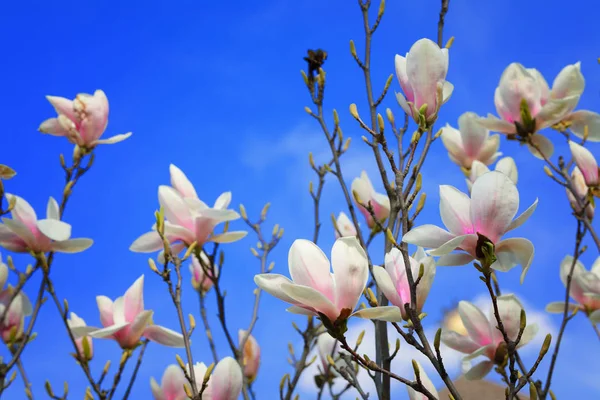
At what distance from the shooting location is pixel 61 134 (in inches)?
89.3

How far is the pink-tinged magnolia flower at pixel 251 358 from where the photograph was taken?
2.10 metres

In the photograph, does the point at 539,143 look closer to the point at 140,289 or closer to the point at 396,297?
the point at 396,297

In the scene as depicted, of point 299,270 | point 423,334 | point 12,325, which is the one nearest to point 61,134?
point 12,325

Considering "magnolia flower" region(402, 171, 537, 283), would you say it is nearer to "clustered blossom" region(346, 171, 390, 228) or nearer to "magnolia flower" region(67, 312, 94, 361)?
"clustered blossom" region(346, 171, 390, 228)

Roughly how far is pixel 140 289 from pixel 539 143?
1.41 meters

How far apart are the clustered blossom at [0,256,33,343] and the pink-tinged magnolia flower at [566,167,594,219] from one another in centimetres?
194

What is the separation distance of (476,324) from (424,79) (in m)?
0.67

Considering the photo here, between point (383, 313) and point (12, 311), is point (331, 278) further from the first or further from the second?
point (12, 311)

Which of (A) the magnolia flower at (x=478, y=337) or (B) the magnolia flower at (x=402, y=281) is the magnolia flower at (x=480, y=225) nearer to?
(B) the magnolia flower at (x=402, y=281)

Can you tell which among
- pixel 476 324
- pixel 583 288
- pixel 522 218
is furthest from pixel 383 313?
pixel 583 288

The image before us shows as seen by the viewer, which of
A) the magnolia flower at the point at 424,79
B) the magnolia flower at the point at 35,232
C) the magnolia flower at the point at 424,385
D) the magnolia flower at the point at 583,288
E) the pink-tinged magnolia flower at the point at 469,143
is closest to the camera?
the magnolia flower at the point at 424,385

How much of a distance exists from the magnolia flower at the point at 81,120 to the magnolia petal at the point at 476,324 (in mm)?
1392

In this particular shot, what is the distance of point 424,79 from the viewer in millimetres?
1312

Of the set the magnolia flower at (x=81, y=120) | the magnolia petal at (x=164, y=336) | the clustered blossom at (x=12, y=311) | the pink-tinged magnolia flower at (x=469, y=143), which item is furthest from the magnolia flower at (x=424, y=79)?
the clustered blossom at (x=12, y=311)
